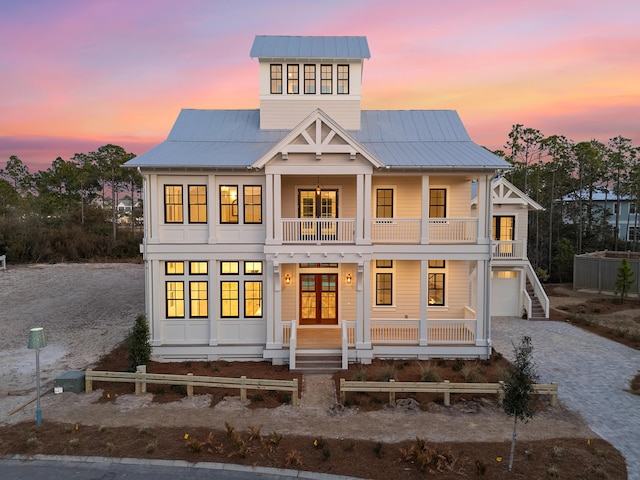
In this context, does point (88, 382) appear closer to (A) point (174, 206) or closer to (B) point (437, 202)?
(A) point (174, 206)

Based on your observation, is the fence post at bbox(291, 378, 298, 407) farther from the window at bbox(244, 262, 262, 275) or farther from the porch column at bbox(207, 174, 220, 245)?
the porch column at bbox(207, 174, 220, 245)

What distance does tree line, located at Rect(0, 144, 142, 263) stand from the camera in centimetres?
4319

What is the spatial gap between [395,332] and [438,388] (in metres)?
4.60

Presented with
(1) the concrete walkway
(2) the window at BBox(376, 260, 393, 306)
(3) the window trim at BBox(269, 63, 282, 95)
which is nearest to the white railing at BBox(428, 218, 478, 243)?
(2) the window at BBox(376, 260, 393, 306)

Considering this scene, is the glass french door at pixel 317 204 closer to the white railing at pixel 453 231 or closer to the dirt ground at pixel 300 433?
the white railing at pixel 453 231

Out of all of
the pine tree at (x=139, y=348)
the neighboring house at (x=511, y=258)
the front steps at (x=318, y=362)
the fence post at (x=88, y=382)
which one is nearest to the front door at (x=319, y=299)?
the front steps at (x=318, y=362)

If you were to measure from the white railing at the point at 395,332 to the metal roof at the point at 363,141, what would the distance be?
5989 mm

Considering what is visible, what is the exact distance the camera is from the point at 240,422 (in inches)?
439

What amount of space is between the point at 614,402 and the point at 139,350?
14.6 meters

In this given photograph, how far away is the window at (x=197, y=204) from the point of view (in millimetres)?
16156

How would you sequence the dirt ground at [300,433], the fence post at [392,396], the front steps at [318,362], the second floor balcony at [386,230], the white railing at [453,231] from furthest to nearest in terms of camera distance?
the white railing at [453,231], the second floor balcony at [386,230], the front steps at [318,362], the fence post at [392,396], the dirt ground at [300,433]

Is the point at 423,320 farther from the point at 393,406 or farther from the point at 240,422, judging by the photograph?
the point at 240,422

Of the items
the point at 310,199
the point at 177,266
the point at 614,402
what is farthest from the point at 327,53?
the point at 614,402

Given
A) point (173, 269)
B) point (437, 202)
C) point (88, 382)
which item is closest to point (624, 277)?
point (437, 202)
